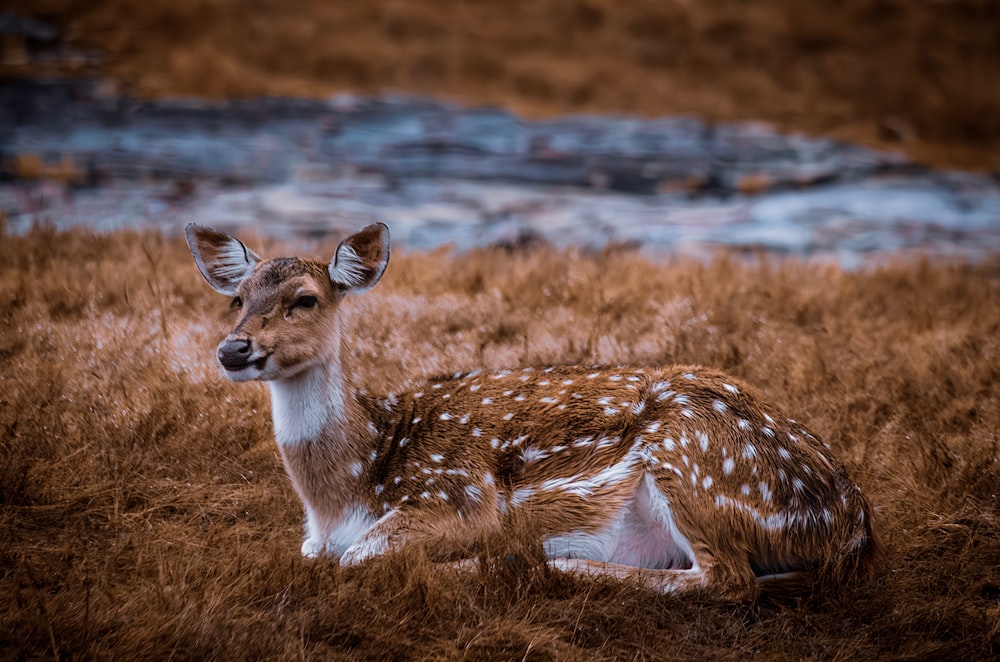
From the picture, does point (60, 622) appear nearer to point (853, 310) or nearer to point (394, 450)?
point (394, 450)

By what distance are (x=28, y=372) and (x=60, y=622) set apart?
107 inches

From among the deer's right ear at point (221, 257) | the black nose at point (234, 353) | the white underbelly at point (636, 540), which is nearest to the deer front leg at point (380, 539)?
the white underbelly at point (636, 540)

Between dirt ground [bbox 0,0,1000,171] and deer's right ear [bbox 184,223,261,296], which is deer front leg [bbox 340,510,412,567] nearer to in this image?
deer's right ear [bbox 184,223,261,296]

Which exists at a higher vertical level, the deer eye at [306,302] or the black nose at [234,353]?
the deer eye at [306,302]

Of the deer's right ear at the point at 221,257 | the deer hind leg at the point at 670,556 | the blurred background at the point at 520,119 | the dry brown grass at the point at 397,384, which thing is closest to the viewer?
the dry brown grass at the point at 397,384

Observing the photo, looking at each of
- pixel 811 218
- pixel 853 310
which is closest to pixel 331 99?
pixel 811 218

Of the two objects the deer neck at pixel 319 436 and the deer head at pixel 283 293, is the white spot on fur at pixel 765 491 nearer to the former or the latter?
the deer neck at pixel 319 436

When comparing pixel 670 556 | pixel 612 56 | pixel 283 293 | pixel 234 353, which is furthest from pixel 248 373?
pixel 612 56

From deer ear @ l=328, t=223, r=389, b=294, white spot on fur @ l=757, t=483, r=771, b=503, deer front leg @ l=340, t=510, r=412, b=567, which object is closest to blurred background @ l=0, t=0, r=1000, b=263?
deer ear @ l=328, t=223, r=389, b=294

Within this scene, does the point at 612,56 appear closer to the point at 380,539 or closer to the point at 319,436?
the point at 319,436

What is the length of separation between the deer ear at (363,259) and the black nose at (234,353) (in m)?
0.68

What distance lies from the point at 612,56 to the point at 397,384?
14962 mm

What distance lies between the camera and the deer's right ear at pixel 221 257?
17.2 feet

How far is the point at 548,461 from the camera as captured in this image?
192 inches
